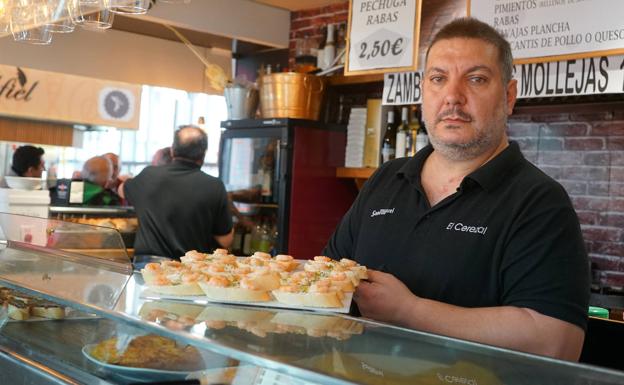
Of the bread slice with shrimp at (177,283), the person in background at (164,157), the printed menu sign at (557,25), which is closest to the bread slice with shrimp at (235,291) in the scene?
the bread slice with shrimp at (177,283)

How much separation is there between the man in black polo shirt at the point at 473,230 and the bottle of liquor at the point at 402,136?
2.63 m

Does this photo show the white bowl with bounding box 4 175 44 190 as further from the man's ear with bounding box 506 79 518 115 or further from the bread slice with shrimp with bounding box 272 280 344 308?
the bread slice with shrimp with bounding box 272 280 344 308

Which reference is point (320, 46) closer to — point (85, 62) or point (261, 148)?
point (261, 148)

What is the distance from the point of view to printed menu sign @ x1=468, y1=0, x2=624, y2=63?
12.1 feet

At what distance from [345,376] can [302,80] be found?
429 centimetres

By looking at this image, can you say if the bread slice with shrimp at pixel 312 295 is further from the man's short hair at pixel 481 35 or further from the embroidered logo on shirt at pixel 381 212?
the man's short hair at pixel 481 35

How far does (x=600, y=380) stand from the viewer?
1215 mm

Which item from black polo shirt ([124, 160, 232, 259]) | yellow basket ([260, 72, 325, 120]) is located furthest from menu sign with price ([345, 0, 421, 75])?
black polo shirt ([124, 160, 232, 259])

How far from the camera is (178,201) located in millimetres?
4875

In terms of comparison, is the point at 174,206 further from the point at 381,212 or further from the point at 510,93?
the point at 510,93

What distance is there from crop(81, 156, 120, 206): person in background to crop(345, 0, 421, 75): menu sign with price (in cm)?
243

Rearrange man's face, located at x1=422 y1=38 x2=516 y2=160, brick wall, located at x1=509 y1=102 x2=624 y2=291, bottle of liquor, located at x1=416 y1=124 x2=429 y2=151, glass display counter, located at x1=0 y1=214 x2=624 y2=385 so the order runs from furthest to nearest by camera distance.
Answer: bottle of liquor, located at x1=416 y1=124 x2=429 y2=151
brick wall, located at x1=509 y1=102 x2=624 y2=291
man's face, located at x1=422 y1=38 x2=516 y2=160
glass display counter, located at x1=0 y1=214 x2=624 y2=385

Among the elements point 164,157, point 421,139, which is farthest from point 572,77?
point 164,157

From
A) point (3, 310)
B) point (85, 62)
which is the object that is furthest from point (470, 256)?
point (85, 62)
